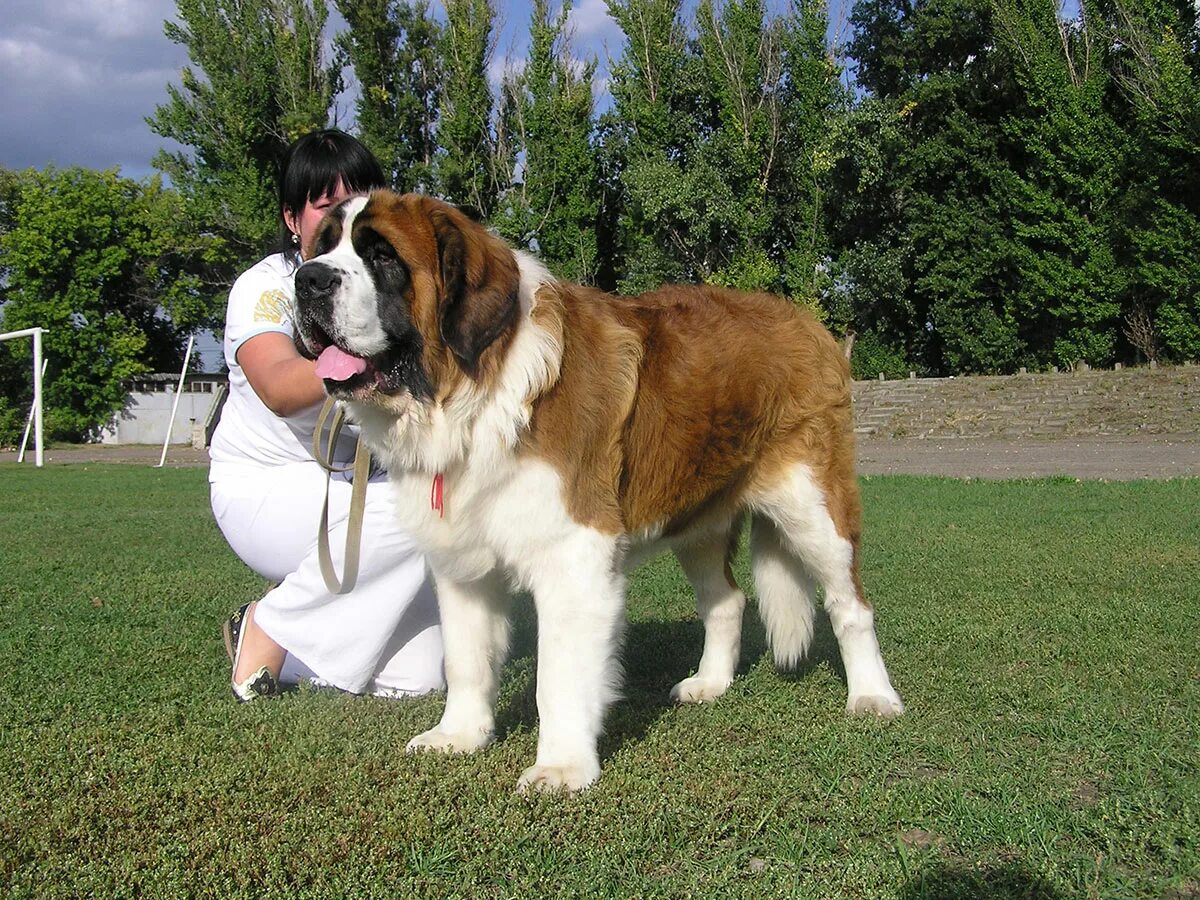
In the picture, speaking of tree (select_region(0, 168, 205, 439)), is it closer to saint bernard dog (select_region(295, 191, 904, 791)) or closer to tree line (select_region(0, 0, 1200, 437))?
tree line (select_region(0, 0, 1200, 437))

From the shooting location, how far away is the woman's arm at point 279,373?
12.8ft

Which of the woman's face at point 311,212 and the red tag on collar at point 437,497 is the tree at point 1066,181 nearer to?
the woman's face at point 311,212

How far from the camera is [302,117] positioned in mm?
38781

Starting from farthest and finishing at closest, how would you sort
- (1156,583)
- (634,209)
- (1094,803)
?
(634,209)
(1156,583)
(1094,803)

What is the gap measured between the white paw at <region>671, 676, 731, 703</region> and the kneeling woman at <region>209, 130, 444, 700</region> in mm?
1076

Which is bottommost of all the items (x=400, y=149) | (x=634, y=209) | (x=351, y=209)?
(x=351, y=209)

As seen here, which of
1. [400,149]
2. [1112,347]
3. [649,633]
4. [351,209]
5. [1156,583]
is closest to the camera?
[351,209]

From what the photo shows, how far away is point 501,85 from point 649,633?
35738 millimetres

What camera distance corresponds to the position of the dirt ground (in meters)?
15.1

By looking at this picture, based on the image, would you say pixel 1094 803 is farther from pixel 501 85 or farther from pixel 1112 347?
pixel 501 85

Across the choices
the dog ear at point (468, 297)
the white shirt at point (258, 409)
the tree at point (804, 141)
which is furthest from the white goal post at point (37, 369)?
the tree at point (804, 141)

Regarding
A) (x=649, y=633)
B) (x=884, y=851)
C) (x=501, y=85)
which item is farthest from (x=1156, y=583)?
(x=501, y=85)

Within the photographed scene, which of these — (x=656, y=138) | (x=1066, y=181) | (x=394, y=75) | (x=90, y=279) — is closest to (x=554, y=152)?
(x=656, y=138)

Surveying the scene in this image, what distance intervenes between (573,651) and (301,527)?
175 cm
